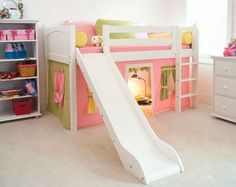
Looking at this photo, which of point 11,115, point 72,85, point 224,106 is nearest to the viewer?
point 72,85

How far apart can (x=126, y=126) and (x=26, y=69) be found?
1765 millimetres

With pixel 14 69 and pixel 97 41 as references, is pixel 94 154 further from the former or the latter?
pixel 14 69

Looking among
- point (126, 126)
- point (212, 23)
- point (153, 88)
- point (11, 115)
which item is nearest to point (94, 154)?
point (126, 126)

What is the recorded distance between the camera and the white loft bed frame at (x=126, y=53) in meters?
3.08

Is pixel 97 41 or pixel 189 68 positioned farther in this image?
pixel 189 68

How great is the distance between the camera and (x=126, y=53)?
3357mm

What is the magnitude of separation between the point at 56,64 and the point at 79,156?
5.00 ft

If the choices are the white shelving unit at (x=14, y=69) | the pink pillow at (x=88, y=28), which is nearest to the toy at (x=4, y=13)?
the white shelving unit at (x=14, y=69)

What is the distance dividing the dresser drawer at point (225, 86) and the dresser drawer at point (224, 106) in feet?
0.23

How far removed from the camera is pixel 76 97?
3146mm

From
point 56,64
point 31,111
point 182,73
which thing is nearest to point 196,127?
point 182,73

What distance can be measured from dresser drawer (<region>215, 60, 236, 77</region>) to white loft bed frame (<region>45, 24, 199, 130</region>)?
1.76 feet

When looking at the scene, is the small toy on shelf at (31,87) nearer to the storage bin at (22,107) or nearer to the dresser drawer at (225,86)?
the storage bin at (22,107)

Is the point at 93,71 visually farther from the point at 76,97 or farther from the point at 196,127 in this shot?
the point at 196,127
